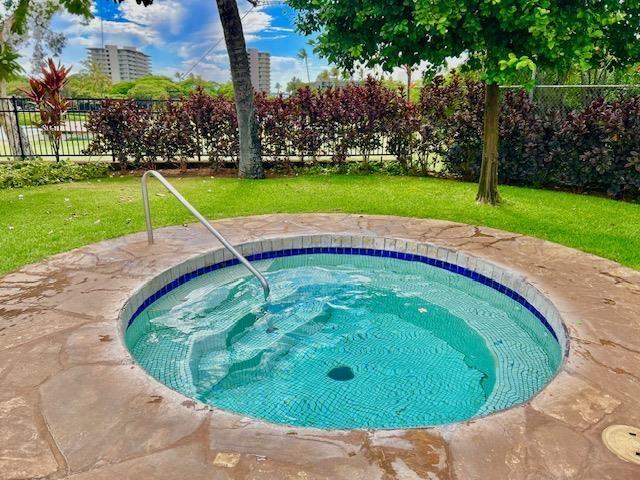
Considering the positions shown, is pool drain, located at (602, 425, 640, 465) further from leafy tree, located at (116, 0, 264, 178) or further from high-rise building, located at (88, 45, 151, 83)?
high-rise building, located at (88, 45, 151, 83)

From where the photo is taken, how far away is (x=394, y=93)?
917cm

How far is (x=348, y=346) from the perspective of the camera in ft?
11.6

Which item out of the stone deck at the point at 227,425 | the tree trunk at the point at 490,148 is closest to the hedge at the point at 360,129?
the tree trunk at the point at 490,148

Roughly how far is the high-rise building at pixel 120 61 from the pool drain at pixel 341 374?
124 m

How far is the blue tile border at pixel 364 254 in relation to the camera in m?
3.72

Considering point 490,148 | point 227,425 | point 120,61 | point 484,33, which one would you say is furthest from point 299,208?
point 120,61

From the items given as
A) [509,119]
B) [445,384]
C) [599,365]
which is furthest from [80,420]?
[509,119]

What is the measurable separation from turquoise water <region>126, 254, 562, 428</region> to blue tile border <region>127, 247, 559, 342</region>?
52 mm

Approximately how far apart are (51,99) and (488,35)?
9269 mm

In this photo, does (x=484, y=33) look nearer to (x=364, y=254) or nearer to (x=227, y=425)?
(x=364, y=254)

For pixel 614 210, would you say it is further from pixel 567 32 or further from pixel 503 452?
pixel 503 452

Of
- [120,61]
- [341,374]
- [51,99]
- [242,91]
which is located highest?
[120,61]

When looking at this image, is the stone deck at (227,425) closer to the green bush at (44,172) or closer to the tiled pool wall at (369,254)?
the tiled pool wall at (369,254)

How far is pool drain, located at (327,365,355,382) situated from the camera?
3.08 m
